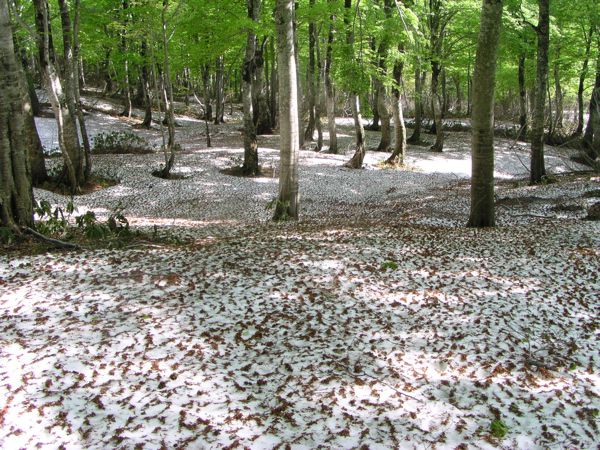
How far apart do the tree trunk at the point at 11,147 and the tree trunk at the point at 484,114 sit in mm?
7527

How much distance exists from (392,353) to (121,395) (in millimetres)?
2473

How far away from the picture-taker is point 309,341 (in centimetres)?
443

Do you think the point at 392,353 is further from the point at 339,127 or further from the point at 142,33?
the point at 339,127

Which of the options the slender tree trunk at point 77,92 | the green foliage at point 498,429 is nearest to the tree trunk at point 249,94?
the slender tree trunk at point 77,92

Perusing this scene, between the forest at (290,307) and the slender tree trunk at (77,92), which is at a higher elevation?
the slender tree trunk at (77,92)

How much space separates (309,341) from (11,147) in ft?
18.0

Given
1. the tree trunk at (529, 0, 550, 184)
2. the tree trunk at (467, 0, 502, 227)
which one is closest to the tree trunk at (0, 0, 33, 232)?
the tree trunk at (467, 0, 502, 227)

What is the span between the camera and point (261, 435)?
317 cm

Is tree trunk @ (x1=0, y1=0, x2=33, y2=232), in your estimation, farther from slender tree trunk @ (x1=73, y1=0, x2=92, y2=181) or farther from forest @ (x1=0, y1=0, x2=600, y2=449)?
slender tree trunk @ (x1=73, y1=0, x2=92, y2=181)

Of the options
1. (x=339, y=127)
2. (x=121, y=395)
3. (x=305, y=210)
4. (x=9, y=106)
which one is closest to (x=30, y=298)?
(x=121, y=395)

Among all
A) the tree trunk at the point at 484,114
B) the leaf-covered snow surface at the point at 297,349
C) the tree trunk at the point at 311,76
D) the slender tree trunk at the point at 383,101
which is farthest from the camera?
the tree trunk at the point at 311,76

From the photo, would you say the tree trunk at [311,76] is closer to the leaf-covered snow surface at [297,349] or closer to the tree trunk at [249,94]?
the tree trunk at [249,94]

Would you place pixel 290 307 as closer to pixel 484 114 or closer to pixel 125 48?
pixel 484 114

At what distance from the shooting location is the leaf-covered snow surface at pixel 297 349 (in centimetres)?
325
